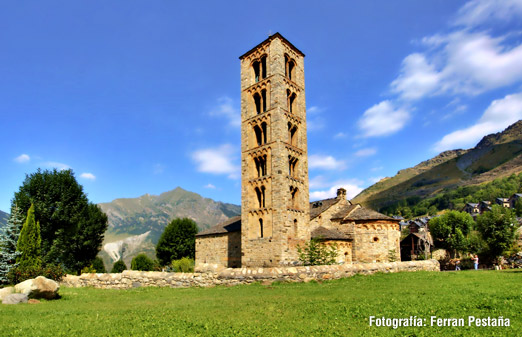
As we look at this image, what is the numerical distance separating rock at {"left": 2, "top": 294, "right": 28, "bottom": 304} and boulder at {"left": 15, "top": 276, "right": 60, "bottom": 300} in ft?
0.91

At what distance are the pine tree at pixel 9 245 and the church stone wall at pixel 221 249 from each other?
18897 millimetres

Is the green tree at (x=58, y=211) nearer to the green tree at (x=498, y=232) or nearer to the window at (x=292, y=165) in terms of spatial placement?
the window at (x=292, y=165)

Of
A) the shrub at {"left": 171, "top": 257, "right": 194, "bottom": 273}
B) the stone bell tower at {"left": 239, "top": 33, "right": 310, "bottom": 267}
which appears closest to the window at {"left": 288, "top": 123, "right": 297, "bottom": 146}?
the stone bell tower at {"left": 239, "top": 33, "right": 310, "bottom": 267}

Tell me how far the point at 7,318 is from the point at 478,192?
557ft

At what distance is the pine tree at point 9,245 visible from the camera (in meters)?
21.0

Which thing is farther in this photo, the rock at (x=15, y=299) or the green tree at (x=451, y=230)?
the green tree at (x=451, y=230)

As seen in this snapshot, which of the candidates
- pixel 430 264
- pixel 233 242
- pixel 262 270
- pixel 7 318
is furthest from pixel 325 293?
pixel 233 242

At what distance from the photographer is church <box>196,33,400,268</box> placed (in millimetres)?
27719

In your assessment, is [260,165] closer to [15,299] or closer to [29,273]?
[29,273]

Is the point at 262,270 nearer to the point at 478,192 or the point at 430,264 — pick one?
the point at 430,264

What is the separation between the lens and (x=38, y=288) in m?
13.0

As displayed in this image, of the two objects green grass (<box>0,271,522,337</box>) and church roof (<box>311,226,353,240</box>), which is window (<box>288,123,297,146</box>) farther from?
green grass (<box>0,271,522,337</box>)

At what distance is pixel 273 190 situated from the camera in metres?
28.0

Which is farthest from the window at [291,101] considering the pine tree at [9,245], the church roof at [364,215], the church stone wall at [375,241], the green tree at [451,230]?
the green tree at [451,230]
